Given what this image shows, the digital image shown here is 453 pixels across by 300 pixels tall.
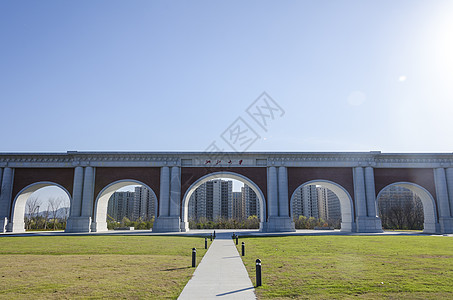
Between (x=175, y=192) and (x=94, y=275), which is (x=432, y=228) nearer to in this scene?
(x=175, y=192)

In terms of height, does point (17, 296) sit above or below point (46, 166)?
below

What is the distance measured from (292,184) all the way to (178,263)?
24489mm

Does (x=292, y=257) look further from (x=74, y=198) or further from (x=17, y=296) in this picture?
(x=74, y=198)

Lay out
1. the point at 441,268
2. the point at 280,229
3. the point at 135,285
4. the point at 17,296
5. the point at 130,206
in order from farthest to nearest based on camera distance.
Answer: the point at 130,206 → the point at 280,229 → the point at 441,268 → the point at 135,285 → the point at 17,296

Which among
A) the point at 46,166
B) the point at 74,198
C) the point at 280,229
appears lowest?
the point at 280,229

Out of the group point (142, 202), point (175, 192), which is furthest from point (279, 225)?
point (142, 202)

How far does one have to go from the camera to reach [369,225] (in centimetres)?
3325

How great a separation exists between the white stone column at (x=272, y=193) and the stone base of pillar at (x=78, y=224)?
61.7 feet

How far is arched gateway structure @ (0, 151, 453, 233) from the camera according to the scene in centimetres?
3394

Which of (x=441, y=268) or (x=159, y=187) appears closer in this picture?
(x=441, y=268)

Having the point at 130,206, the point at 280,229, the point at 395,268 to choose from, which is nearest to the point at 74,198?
the point at 280,229

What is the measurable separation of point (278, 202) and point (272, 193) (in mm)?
1166

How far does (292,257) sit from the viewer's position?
1358 centimetres

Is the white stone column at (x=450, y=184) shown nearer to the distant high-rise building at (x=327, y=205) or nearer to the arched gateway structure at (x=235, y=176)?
the arched gateway structure at (x=235, y=176)
